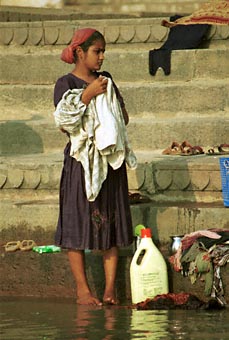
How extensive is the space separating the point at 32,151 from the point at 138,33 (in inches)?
65.6

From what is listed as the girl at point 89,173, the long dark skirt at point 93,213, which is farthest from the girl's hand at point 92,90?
the long dark skirt at point 93,213

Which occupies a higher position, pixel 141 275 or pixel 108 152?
pixel 108 152

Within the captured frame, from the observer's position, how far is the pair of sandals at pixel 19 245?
438 inches

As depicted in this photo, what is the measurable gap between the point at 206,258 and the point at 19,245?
5.15ft

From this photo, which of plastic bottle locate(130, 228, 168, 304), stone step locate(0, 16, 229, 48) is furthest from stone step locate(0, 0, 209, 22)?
plastic bottle locate(130, 228, 168, 304)

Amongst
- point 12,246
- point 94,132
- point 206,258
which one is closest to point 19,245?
point 12,246

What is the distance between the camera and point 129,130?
12984 millimetres

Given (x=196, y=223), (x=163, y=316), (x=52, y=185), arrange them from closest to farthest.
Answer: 1. (x=163, y=316)
2. (x=196, y=223)
3. (x=52, y=185)

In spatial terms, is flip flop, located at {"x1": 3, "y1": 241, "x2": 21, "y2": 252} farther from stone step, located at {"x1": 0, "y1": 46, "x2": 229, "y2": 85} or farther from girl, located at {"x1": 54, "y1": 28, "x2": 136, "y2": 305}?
stone step, located at {"x1": 0, "y1": 46, "x2": 229, "y2": 85}

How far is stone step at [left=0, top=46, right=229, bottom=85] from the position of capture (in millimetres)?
13445

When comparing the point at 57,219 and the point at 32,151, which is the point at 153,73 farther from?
the point at 57,219

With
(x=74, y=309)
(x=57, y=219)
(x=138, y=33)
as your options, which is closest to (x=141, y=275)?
(x=74, y=309)

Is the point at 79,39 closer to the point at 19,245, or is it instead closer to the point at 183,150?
the point at 19,245

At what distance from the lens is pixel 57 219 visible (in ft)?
37.4
